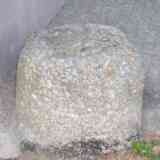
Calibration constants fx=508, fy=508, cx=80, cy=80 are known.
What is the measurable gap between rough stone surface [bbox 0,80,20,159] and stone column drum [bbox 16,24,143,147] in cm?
11

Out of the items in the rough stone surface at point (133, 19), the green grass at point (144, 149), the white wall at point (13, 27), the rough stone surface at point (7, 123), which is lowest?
the green grass at point (144, 149)

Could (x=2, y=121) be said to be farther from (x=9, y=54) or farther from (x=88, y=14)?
(x=88, y=14)

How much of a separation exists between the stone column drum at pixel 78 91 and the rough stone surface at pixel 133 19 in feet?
2.81

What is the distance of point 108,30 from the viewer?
152 inches

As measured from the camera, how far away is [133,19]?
5633 millimetres

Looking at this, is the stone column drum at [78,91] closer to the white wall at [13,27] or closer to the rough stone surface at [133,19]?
the white wall at [13,27]

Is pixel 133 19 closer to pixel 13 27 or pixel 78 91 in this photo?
pixel 13 27

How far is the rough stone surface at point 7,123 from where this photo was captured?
366 cm

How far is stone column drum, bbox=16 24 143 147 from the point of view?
135 inches

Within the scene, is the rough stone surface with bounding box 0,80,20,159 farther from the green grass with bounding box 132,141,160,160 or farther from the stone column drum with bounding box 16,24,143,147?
the green grass with bounding box 132,141,160,160

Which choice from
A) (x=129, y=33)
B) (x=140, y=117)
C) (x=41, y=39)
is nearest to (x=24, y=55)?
(x=41, y=39)

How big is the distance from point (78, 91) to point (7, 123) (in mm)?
707

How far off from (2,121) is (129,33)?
6.53 ft

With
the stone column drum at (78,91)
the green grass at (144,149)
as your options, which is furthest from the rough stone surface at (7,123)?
the green grass at (144,149)
